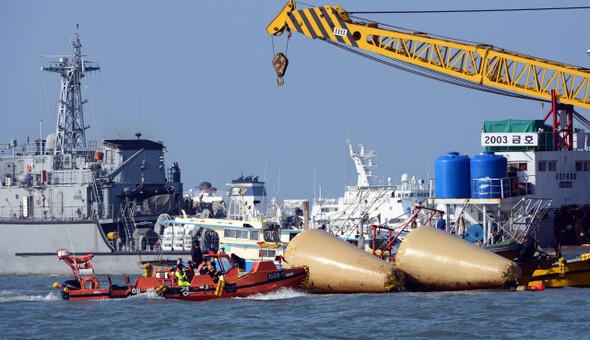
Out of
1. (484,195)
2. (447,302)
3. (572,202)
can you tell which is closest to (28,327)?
(447,302)

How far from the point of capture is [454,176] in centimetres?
4531

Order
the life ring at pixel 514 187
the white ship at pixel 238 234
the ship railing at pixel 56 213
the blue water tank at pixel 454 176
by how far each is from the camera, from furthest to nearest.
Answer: the ship railing at pixel 56 213 < the life ring at pixel 514 187 < the blue water tank at pixel 454 176 < the white ship at pixel 238 234

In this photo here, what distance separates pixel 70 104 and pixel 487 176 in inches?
990

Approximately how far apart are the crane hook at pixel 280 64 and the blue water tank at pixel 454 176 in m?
8.74

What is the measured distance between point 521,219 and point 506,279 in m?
13.0

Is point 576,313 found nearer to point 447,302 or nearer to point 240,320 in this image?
point 447,302

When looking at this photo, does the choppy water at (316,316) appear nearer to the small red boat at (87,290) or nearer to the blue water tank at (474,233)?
the small red boat at (87,290)

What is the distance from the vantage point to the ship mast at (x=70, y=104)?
2219 inches

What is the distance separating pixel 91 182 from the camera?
53219 millimetres

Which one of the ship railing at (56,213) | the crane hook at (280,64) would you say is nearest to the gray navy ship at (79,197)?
the ship railing at (56,213)

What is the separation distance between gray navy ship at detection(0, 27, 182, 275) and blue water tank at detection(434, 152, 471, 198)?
1331cm

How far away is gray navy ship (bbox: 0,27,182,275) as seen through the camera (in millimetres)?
50156

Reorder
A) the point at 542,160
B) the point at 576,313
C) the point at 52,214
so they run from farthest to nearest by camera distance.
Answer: the point at 52,214, the point at 542,160, the point at 576,313

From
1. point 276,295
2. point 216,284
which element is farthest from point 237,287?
point 276,295
